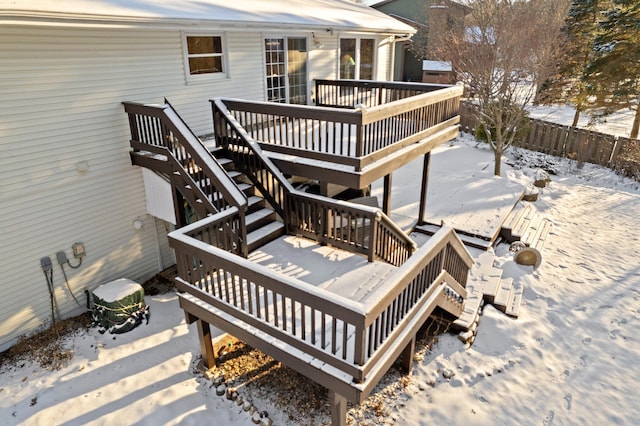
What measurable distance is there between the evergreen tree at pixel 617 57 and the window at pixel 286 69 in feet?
42.1

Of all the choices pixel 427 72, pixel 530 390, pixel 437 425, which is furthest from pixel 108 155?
pixel 427 72

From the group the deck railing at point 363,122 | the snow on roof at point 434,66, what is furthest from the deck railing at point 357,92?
the snow on roof at point 434,66

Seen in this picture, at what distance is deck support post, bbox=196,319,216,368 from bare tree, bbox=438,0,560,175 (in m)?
11.5

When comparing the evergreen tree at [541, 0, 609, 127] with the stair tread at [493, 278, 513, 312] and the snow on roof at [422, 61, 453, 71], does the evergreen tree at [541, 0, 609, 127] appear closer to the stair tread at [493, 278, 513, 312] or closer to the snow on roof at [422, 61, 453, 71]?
the snow on roof at [422, 61, 453, 71]

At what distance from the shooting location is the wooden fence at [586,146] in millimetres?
15219

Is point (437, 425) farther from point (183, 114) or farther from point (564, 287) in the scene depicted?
point (183, 114)

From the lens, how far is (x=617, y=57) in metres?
16.4

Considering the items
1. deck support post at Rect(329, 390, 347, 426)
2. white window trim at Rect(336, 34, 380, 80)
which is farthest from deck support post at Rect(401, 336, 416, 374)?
white window trim at Rect(336, 34, 380, 80)

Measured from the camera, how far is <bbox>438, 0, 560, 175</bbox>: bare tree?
48.0 feet

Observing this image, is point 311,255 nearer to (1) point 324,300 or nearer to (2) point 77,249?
(1) point 324,300

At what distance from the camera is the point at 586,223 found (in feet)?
38.2

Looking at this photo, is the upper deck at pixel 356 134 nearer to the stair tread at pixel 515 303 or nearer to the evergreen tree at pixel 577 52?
the stair tread at pixel 515 303

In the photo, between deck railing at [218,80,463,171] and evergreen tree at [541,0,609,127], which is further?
evergreen tree at [541,0,609,127]

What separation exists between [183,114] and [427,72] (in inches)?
800
